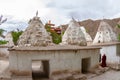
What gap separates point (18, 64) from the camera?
11625mm

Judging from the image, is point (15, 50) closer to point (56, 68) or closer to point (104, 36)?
point (56, 68)

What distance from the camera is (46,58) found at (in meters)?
11.6

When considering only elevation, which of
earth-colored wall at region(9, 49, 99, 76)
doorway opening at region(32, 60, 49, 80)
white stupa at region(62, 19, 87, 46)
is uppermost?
white stupa at region(62, 19, 87, 46)

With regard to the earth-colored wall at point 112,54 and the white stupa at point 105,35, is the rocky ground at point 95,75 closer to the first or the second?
the earth-colored wall at point 112,54

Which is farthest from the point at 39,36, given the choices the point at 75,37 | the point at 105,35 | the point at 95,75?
the point at 105,35

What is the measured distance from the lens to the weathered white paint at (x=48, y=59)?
11.5m

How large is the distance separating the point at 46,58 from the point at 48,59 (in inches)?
4.8

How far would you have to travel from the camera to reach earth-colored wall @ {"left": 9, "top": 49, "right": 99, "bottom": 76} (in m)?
11.5

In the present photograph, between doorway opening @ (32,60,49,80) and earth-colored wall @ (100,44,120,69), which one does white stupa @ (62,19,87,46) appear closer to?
earth-colored wall @ (100,44,120,69)

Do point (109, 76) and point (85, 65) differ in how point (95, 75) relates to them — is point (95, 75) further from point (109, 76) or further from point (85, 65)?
point (85, 65)

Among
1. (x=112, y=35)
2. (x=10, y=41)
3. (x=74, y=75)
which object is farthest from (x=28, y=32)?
(x=112, y=35)

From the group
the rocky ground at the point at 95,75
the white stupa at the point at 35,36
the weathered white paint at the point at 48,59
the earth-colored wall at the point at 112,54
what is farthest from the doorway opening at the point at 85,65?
the earth-colored wall at the point at 112,54

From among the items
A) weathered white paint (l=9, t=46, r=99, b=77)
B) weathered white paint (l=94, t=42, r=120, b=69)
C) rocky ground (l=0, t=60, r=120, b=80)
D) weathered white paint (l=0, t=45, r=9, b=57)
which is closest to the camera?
weathered white paint (l=9, t=46, r=99, b=77)

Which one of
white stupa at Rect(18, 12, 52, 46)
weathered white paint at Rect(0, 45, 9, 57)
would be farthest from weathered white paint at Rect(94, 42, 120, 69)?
weathered white paint at Rect(0, 45, 9, 57)
